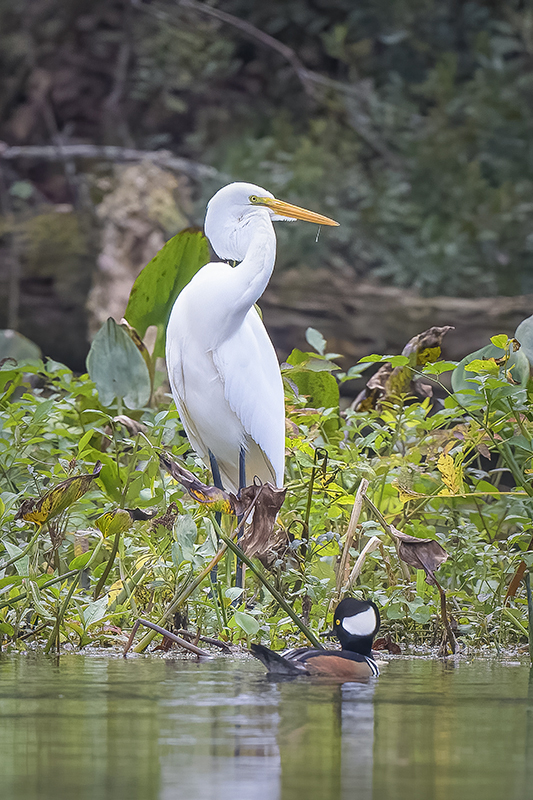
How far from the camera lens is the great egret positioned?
301 centimetres

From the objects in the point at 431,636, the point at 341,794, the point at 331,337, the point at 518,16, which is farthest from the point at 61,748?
the point at 518,16

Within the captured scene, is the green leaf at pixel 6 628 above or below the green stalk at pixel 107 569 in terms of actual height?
below

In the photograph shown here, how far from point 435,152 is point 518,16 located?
1197 mm

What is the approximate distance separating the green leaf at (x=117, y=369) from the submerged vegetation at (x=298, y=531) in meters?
0.14

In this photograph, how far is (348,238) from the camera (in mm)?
7750

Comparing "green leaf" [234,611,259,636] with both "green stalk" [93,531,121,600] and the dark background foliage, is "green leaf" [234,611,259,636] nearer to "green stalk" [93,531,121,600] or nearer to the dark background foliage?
"green stalk" [93,531,121,600]

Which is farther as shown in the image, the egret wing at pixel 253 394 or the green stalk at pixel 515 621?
the egret wing at pixel 253 394

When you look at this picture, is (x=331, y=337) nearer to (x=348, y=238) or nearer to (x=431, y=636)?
(x=348, y=238)

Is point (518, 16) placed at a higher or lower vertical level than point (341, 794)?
higher

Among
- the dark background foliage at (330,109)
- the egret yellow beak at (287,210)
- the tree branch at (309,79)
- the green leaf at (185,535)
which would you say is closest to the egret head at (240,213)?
the egret yellow beak at (287,210)

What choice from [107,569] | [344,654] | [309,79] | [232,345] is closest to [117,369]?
[232,345]

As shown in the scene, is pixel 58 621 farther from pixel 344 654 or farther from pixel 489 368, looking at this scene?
pixel 489 368

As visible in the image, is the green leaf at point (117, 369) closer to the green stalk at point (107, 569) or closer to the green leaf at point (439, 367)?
the green stalk at point (107, 569)

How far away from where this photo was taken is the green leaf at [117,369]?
3807 millimetres
